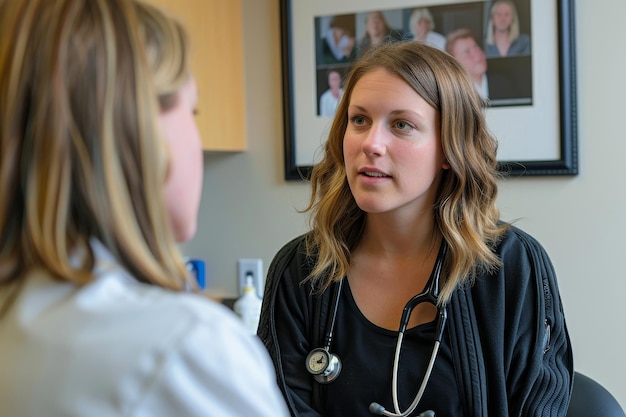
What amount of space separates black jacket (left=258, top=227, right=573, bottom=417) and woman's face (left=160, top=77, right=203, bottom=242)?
73 cm

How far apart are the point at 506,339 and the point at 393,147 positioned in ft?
1.42

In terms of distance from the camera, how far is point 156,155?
0.62 metres

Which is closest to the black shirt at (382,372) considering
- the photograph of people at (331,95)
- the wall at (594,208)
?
the wall at (594,208)

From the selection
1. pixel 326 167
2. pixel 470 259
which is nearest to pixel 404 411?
pixel 470 259

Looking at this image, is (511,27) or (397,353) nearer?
(397,353)

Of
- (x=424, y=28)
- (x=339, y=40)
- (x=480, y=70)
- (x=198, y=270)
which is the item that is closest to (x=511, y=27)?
(x=480, y=70)

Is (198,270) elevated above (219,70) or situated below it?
below

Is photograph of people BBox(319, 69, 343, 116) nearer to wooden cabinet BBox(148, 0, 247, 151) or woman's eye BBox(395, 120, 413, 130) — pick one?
wooden cabinet BBox(148, 0, 247, 151)

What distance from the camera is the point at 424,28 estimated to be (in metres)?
2.11

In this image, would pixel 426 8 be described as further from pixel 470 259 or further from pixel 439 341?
pixel 439 341

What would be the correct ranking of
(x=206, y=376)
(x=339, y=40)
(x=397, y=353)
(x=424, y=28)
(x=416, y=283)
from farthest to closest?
(x=339, y=40) → (x=424, y=28) → (x=416, y=283) → (x=397, y=353) → (x=206, y=376)

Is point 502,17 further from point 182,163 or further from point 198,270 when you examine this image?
point 182,163

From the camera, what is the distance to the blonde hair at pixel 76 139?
583 millimetres

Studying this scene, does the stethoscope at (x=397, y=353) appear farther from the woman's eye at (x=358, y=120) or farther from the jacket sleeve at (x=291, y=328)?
the woman's eye at (x=358, y=120)
